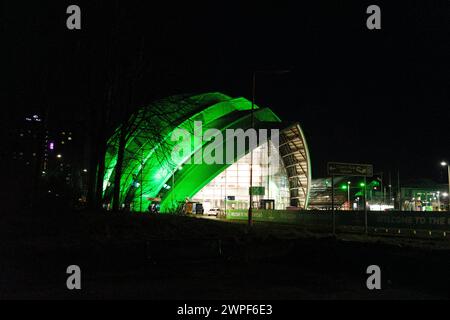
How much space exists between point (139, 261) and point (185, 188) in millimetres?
50924

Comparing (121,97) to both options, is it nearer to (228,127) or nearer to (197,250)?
(197,250)

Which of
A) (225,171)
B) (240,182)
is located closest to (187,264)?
(225,171)

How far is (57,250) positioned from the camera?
518 inches

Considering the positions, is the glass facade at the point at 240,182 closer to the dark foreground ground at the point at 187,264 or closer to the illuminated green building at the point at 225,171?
the illuminated green building at the point at 225,171

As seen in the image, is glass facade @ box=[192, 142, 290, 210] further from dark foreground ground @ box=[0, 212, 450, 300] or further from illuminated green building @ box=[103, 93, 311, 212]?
dark foreground ground @ box=[0, 212, 450, 300]

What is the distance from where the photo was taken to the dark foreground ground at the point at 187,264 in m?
9.72

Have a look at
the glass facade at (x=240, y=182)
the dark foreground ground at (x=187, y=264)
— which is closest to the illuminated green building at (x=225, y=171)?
the glass facade at (x=240, y=182)

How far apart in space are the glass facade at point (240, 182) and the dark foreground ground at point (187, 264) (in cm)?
5299

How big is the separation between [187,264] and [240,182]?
6069 centimetres

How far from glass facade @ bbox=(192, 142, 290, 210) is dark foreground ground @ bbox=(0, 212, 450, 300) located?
52995mm

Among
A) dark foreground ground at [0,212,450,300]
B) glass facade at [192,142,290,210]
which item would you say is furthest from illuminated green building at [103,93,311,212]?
dark foreground ground at [0,212,450,300]

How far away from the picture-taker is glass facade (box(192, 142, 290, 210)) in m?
72.4
